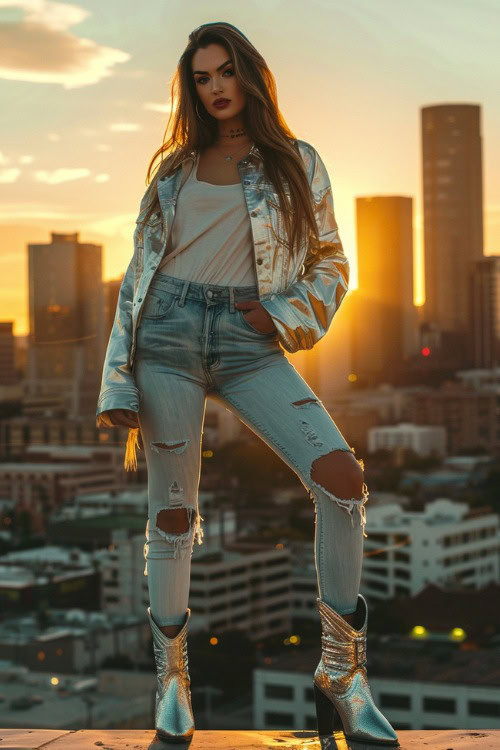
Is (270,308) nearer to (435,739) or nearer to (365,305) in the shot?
(435,739)

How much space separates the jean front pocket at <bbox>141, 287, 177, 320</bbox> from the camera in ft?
5.88

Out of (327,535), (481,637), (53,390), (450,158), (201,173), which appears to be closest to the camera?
(327,535)

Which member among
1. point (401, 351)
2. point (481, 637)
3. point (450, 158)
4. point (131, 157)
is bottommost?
point (481, 637)

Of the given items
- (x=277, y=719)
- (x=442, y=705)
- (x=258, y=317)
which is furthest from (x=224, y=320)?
(x=277, y=719)

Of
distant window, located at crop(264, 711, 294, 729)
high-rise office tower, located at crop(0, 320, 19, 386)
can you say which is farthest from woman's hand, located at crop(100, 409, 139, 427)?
high-rise office tower, located at crop(0, 320, 19, 386)

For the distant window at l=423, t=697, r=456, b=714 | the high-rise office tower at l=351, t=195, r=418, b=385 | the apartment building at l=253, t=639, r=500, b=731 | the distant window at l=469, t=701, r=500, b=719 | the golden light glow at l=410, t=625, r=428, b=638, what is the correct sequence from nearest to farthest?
the distant window at l=423, t=697, r=456, b=714
the apartment building at l=253, t=639, r=500, b=731
the distant window at l=469, t=701, r=500, b=719
the golden light glow at l=410, t=625, r=428, b=638
the high-rise office tower at l=351, t=195, r=418, b=385

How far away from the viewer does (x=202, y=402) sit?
1.81 metres

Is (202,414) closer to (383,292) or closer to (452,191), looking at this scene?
(383,292)

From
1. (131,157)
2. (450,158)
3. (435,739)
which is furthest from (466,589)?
(450,158)

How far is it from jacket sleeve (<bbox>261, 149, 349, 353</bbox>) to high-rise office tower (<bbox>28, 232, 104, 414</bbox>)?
21.8m

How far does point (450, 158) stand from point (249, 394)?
56026 mm

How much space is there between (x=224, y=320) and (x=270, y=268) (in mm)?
90

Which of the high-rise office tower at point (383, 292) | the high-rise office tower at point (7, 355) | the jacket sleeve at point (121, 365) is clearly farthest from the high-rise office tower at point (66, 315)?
the jacket sleeve at point (121, 365)

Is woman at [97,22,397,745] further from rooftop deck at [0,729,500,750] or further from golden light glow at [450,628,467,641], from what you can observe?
golden light glow at [450,628,467,641]
